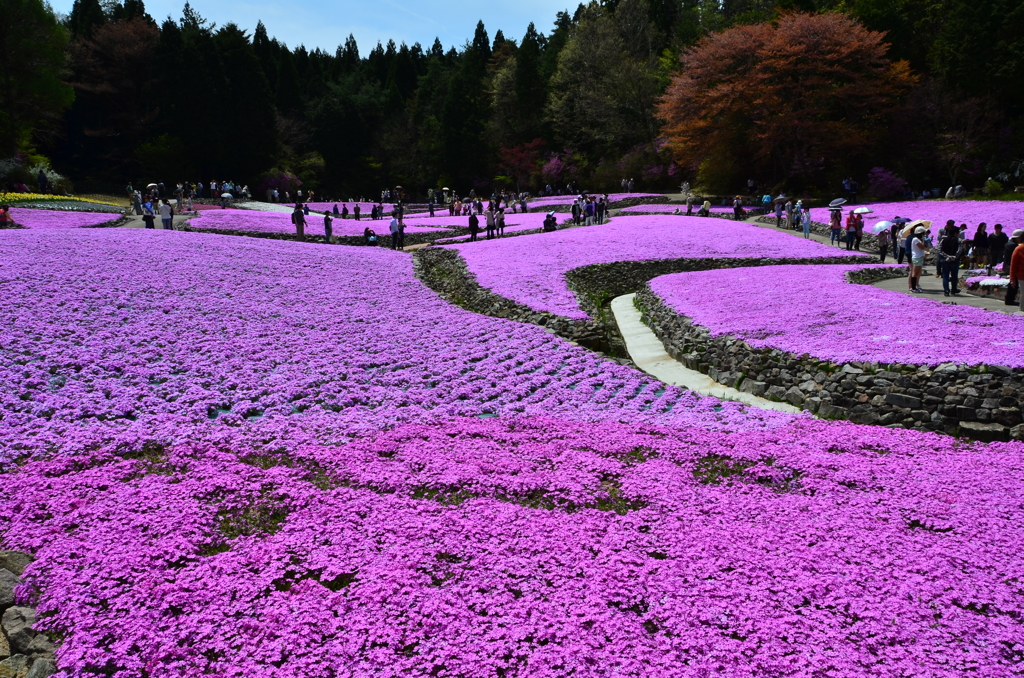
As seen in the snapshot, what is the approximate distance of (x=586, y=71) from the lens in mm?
76688

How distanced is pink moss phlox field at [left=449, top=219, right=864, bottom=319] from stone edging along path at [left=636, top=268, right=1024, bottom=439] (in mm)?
5619

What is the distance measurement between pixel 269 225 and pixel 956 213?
36.7 meters

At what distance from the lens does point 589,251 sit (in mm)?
29281

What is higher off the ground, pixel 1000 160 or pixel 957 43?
pixel 957 43

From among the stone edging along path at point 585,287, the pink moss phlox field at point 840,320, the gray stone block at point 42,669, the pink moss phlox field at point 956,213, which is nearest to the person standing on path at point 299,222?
the stone edging along path at point 585,287

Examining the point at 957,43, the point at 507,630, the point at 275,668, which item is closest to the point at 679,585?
the point at 507,630

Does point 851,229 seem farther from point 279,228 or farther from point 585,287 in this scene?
point 279,228

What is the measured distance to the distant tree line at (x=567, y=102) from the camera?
48.5 metres

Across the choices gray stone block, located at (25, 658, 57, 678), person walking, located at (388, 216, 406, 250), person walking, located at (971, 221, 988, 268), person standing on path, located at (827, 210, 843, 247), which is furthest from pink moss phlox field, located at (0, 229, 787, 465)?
person standing on path, located at (827, 210, 843, 247)

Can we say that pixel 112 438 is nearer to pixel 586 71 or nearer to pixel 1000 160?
pixel 1000 160

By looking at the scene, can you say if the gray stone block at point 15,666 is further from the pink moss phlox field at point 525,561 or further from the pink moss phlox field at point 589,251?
the pink moss phlox field at point 589,251

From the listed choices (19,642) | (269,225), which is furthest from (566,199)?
(19,642)

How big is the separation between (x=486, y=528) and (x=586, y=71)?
252ft

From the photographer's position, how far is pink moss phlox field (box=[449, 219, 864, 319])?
2244 centimetres
